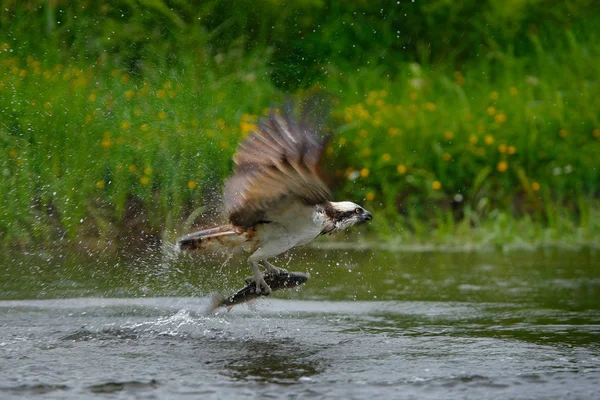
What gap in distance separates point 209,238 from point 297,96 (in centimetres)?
356

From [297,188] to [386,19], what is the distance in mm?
5938

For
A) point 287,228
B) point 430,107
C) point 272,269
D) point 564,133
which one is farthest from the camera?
point 430,107

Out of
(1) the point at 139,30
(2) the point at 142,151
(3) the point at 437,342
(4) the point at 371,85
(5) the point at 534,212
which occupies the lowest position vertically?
(3) the point at 437,342

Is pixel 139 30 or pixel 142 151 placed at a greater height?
pixel 139 30

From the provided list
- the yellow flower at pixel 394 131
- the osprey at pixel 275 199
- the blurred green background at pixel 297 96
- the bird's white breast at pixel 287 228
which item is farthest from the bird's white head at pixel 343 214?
the yellow flower at pixel 394 131

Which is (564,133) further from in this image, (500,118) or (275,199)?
(275,199)

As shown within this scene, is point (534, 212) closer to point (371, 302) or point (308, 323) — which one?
point (371, 302)

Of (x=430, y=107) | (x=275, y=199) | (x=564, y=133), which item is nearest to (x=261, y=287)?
(x=275, y=199)

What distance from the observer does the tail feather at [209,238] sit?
17.0 feet

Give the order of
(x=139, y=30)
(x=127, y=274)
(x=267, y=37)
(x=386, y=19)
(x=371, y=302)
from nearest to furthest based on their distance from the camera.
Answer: (x=371, y=302)
(x=127, y=274)
(x=139, y=30)
(x=267, y=37)
(x=386, y=19)

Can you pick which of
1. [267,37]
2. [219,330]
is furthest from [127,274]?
[267,37]

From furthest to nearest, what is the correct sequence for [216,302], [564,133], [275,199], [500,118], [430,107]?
[430,107], [500,118], [564,133], [216,302], [275,199]

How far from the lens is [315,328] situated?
16.8ft

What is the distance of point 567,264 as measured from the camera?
704 centimetres
